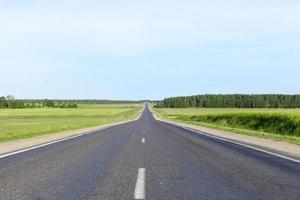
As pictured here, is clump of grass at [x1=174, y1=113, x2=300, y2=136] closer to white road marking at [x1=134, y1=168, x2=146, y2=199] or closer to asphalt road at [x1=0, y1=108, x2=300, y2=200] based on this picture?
asphalt road at [x1=0, y1=108, x2=300, y2=200]

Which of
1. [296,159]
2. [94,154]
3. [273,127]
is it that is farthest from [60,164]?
[273,127]

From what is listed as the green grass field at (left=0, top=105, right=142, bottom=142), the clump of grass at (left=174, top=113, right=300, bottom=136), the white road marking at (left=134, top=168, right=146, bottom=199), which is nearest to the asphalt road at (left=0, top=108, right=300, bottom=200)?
the white road marking at (left=134, top=168, right=146, bottom=199)

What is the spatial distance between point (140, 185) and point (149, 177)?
108cm

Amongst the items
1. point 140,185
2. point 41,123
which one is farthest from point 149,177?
point 41,123

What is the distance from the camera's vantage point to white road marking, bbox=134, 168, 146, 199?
771 cm

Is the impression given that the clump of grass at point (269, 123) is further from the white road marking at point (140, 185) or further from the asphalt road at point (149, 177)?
the white road marking at point (140, 185)

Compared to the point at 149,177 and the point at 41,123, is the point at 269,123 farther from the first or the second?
the point at 149,177

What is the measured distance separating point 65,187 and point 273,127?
3289cm

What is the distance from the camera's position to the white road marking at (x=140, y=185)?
25.3 feet

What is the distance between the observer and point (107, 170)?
436 inches

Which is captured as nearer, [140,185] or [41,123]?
[140,185]

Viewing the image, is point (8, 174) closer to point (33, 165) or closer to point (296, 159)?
point (33, 165)

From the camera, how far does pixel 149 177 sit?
9820 millimetres

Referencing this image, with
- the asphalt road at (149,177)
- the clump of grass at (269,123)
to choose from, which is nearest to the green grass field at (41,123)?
the asphalt road at (149,177)
